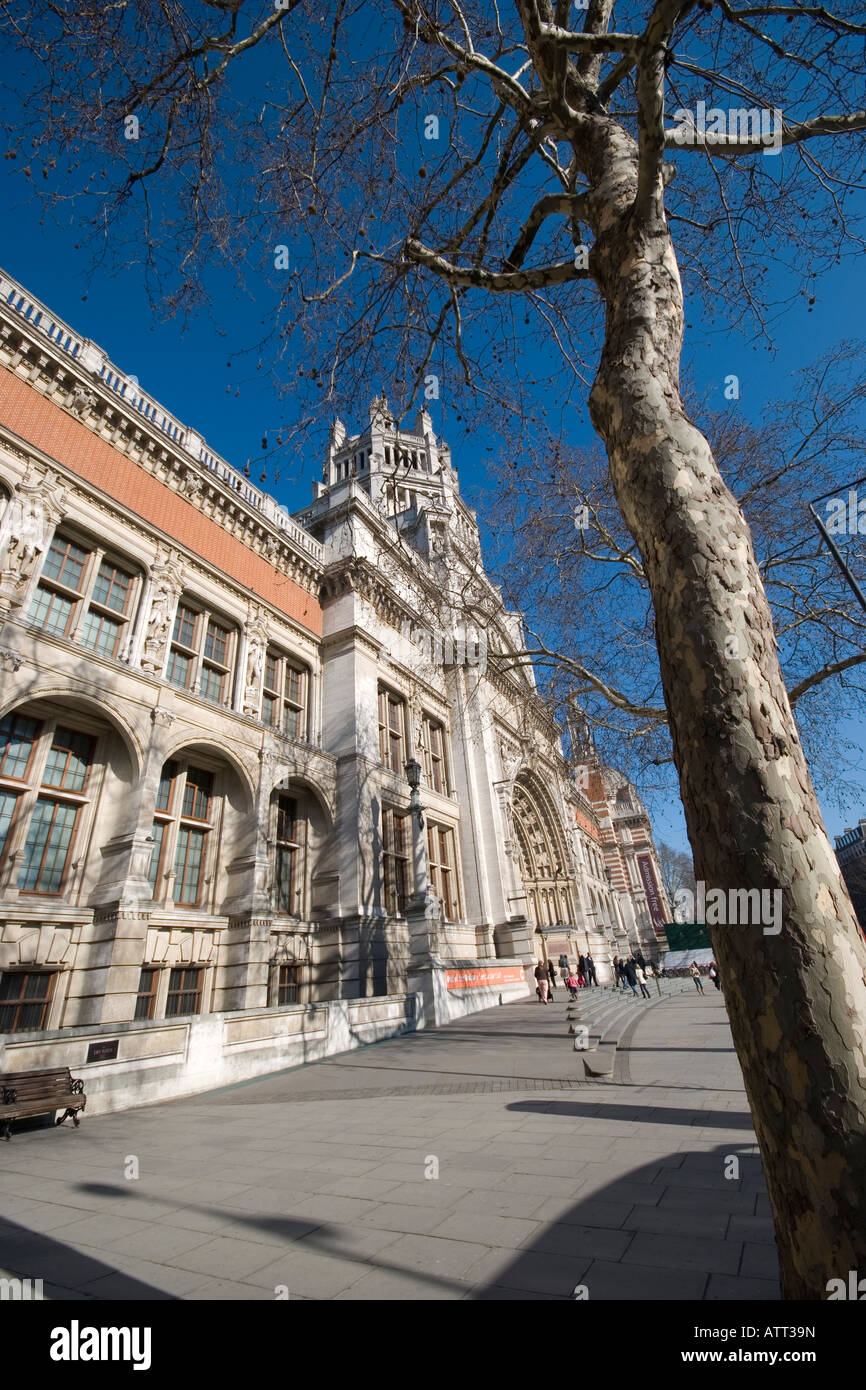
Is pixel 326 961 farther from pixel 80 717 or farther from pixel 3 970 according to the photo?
pixel 80 717

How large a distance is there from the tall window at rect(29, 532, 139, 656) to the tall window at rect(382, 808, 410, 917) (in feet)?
33.8

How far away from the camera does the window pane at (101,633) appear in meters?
13.3

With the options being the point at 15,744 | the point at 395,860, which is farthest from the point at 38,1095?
the point at 395,860

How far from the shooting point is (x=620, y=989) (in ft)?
85.1

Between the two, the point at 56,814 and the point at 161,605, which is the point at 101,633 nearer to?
the point at 161,605

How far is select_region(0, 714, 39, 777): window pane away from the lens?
11.2m

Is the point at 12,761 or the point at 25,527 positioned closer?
the point at 12,761

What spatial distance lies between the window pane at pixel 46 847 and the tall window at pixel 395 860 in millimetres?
9772

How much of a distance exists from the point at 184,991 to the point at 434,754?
1419 cm

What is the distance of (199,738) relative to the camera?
14.2m

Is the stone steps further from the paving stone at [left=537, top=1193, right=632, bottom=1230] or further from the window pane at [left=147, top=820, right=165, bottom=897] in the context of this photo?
the window pane at [left=147, top=820, right=165, bottom=897]

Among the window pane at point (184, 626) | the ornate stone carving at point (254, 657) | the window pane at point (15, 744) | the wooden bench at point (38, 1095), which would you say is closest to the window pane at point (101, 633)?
the window pane at point (184, 626)
